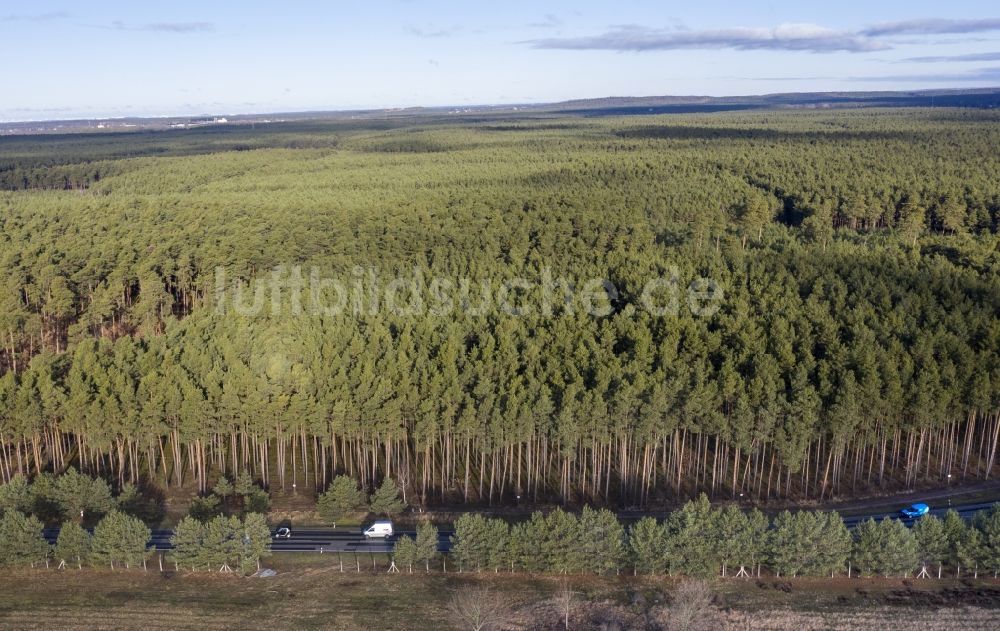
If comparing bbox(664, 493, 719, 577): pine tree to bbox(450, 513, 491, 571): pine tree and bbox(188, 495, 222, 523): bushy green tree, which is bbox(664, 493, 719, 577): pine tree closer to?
bbox(450, 513, 491, 571): pine tree

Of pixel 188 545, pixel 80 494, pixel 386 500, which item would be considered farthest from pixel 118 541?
pixel 386 500

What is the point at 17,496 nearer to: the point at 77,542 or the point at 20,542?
the point at 20,542

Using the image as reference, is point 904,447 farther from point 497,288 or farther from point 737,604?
point 497,288

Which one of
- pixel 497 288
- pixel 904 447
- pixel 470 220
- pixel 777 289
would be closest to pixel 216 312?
pixel 497 288

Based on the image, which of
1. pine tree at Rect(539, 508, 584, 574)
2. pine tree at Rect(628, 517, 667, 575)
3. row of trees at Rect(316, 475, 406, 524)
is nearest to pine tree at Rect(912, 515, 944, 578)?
pine tree at Rect(628, 517, 667, 575)

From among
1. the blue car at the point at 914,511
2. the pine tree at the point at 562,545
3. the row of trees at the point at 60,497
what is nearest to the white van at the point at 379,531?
the pine tree at the point at 562,545
